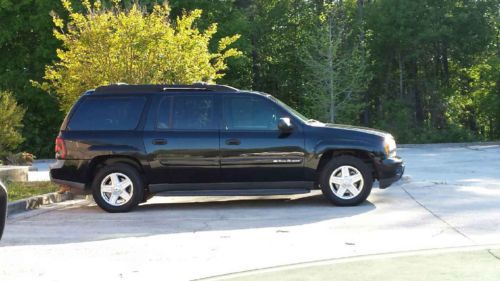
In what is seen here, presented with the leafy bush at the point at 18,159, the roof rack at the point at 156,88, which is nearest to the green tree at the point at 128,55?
the roof rack at the point at 156,88

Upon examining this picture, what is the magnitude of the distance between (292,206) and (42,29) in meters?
22.6

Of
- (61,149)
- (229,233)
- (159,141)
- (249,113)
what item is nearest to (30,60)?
(61,149)

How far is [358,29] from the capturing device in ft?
100

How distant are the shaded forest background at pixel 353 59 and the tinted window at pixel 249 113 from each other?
648 inches

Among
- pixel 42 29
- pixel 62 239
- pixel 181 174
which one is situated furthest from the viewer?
pixel 42 29

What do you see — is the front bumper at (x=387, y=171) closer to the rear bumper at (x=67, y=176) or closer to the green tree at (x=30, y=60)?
the rear bumper at (x=67, y=176)

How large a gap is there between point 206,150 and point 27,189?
153 inches

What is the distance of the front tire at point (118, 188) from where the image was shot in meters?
10.1

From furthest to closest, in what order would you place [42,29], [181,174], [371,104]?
[371,104]
[42,29]
[181,174]

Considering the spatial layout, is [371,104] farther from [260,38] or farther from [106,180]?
[106,180]

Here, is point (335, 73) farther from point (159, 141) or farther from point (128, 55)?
point (159, 141)

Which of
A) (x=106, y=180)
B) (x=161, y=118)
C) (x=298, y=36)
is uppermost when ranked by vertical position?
(x=298, y=36)

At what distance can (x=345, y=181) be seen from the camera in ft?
33.3

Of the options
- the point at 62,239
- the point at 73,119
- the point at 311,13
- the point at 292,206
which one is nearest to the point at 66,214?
the point at 73,119
